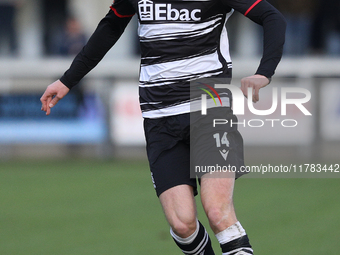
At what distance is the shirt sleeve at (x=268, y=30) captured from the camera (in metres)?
3.64

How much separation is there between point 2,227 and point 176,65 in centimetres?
326

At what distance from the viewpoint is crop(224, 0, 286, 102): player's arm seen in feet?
11.8

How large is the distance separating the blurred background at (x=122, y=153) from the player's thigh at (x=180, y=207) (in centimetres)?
154

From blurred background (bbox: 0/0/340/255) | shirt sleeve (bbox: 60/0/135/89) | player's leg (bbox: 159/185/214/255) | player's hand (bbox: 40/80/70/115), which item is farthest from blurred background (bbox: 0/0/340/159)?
player's leg (bbox: 159/185/214/255)

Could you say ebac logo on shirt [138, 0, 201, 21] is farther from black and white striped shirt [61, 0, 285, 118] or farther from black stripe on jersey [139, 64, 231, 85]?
black stripe on jersey [139, 64, 231, 85]

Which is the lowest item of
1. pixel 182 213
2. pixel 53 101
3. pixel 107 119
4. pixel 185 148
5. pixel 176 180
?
pixel 107 119

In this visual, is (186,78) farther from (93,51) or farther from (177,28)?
(93,51)

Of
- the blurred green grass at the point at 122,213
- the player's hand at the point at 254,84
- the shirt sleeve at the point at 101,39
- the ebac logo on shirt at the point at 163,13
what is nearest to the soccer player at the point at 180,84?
the ebac logo on shirt at the point at 163,13

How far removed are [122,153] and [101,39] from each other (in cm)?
629

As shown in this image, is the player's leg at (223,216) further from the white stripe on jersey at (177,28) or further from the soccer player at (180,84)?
the white stripe on jersey at (177,28)

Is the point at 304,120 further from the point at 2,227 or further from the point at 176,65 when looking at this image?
the point at 176,65

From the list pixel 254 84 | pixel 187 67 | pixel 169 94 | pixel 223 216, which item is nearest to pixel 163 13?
pixel 187 67

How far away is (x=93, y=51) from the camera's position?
4480 mm

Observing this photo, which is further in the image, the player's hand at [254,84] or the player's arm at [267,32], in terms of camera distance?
the player's arm at [267,32]
